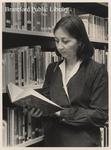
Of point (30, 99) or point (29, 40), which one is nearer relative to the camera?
point (30, 99)

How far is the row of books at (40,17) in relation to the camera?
5.03 ft

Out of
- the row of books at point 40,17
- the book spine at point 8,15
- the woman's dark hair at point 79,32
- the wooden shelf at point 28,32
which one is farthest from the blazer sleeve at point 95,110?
the book spine at point 8,15

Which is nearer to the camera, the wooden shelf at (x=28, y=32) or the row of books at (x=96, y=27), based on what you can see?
the wooden shelf at (x=28, y=32)

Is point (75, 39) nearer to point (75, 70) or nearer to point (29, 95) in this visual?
point (75, 70)

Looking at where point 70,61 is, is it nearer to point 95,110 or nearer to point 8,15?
point 95,110

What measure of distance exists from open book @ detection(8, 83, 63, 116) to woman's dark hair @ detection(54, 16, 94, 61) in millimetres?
288

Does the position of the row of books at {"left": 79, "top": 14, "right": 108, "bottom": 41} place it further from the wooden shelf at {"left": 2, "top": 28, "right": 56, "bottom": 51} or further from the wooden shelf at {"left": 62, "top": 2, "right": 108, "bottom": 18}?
the wooden shelf at {"left": 2, "top": 28, "right": 56, "bottom": 51}

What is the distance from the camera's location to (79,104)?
5.10 ft

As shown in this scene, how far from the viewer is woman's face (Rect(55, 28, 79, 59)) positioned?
5.07ft

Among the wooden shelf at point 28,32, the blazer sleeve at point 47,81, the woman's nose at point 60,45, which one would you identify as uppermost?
the wooden shelf at point 28,32

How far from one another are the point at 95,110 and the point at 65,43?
1.23 feet

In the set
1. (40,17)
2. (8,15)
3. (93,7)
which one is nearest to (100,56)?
(93,7)

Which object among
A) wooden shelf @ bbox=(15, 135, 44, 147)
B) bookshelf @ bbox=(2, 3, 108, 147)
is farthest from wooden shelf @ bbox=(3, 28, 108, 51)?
wooden shelf @ bbox=(15, 135, 44, 147)

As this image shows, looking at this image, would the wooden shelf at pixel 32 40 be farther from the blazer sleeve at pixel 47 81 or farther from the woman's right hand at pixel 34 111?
the woman's right hand at pixel 34 111
